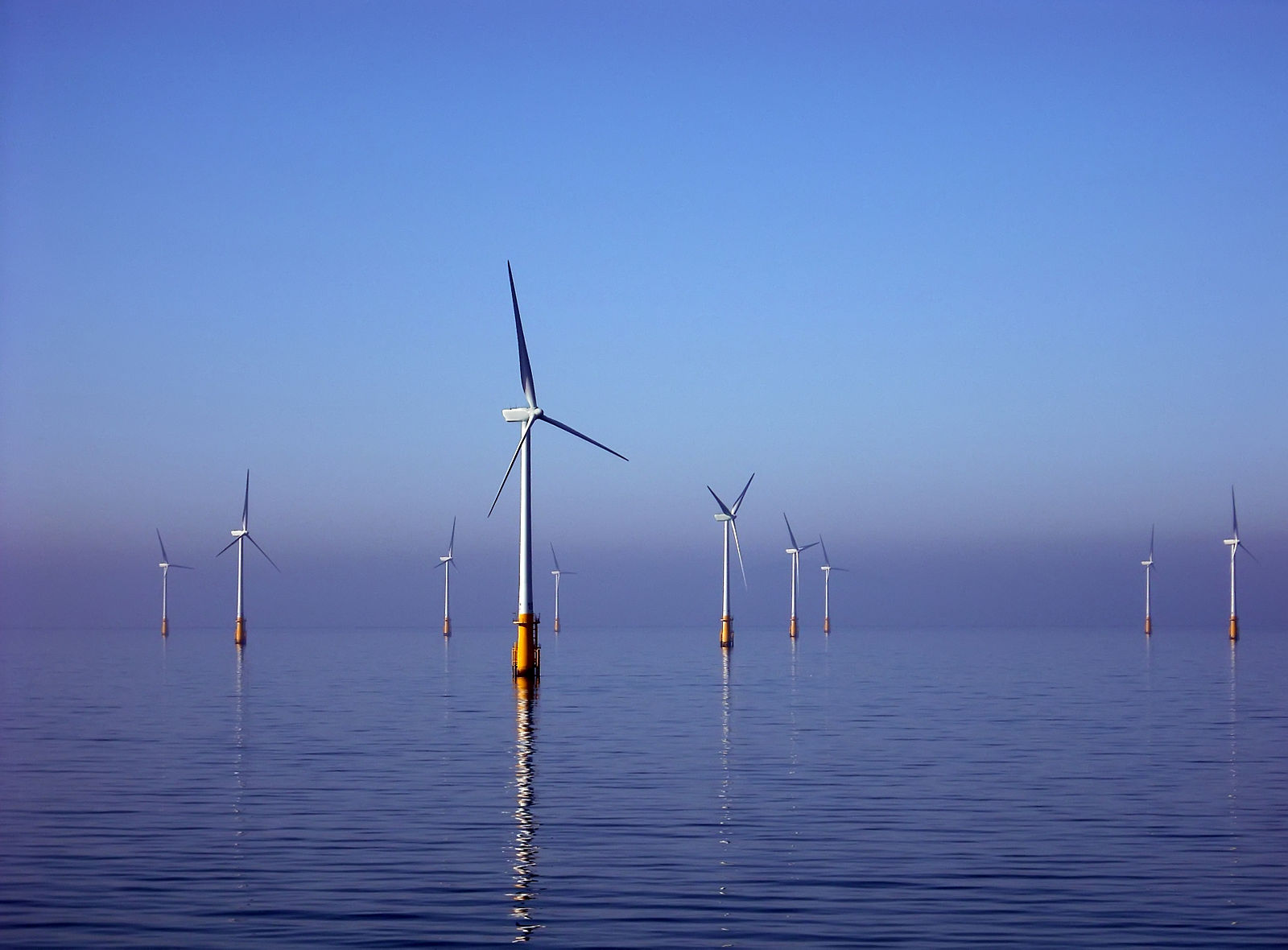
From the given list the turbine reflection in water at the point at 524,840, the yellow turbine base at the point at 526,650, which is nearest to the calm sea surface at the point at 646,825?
the turbine reflection in water at the point at 524,840

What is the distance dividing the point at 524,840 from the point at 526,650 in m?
62.6

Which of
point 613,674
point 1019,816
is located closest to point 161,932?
point 1019,816

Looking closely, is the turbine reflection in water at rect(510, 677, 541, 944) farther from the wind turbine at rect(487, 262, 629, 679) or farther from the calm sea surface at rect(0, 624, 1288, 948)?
the wind turbine at rect(487, 262, 629, 679)

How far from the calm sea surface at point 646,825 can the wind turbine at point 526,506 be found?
55.5 ft

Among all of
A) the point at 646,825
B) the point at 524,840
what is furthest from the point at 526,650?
the point at 524,840

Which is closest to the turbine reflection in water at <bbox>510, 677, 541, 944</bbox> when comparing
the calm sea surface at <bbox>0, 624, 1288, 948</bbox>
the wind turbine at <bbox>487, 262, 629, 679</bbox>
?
the calm sea surface at <bbox>0, 624, 1288, 948</bbox>

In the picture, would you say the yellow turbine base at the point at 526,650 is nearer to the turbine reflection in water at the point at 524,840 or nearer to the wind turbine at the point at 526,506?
the wind turbine at the point at 526,506

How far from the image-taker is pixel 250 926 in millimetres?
22188

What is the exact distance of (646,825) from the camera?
32719 millimetres

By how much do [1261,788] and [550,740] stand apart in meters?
24.6

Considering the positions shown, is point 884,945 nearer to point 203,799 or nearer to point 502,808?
point 502,808

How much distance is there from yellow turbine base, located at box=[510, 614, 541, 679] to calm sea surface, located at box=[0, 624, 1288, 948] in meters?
17.0

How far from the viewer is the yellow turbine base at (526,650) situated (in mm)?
91875

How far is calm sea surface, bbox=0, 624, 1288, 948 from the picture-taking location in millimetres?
22578
